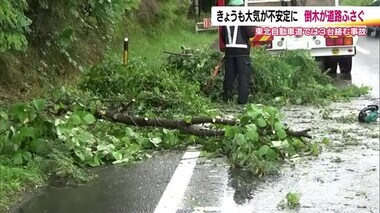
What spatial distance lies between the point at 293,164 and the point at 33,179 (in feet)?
8.81

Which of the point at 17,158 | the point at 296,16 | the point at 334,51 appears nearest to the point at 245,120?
the point at 17,158

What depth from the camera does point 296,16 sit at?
10.1m

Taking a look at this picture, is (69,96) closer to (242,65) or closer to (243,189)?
(243,189)

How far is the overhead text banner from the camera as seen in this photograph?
9922 mm

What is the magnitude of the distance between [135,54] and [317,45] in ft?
17.3

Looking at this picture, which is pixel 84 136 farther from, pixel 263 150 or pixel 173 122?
pixel 263 150

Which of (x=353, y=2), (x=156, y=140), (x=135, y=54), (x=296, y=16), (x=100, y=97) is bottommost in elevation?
(x=135, y=54)

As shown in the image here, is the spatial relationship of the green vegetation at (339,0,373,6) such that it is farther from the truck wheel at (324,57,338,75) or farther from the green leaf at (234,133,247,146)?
the green leaf at (234,133,247,146)

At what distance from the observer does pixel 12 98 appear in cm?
1005

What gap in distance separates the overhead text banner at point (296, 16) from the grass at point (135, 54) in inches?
78.6

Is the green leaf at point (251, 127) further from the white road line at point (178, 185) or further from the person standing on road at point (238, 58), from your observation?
the person standing on road at point (238, 58)

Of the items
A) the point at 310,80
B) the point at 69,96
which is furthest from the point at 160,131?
the point at 310,80

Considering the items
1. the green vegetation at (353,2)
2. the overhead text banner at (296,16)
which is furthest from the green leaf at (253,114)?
the green vegetation at (353,2)

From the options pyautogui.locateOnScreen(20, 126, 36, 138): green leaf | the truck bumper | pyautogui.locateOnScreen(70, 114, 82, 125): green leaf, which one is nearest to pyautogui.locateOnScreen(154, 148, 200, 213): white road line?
pyautogui.locateOnScreen(70, 114, 82, 125): green leaf
